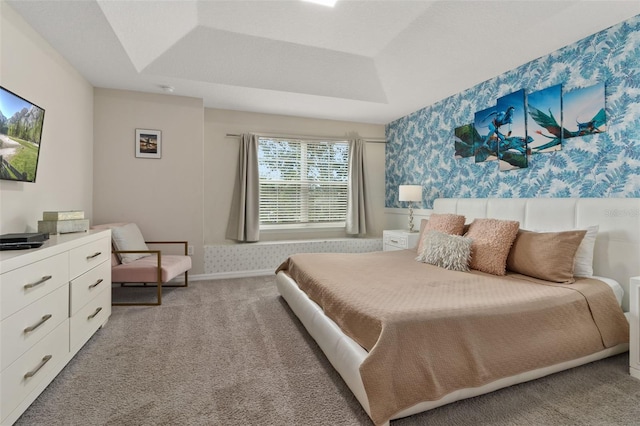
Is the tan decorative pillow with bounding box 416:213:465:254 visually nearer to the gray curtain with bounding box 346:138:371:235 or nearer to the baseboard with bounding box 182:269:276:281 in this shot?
the gray curtain with bounding box 346:138:371:235

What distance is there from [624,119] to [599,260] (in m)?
1.10

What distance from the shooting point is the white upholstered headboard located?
2.28 metres

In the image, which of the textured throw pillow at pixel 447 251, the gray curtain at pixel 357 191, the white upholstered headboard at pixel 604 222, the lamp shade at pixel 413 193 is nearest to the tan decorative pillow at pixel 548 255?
the white upholstered headboard at pixel 604 222

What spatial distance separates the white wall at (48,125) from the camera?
86.9 inches

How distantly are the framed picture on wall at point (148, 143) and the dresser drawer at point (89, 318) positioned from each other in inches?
74.1

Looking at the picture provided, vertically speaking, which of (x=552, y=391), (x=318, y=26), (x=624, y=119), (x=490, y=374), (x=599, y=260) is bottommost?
(x=552, y=391)

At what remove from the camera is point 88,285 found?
2316 mm

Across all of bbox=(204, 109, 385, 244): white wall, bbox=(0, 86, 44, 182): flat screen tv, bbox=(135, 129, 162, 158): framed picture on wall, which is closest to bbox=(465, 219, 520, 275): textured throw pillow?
bbox=(204, 109, 385, 244): white wall

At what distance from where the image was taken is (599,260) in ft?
8.10

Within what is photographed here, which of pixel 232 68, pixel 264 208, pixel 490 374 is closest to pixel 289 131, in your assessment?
pixel 264 208

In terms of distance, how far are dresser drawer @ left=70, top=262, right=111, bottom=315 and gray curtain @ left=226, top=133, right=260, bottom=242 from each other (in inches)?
79.0

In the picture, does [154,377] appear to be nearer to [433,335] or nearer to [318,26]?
[433,335]

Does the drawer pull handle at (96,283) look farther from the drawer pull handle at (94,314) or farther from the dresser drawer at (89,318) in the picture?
the drawer pull handle at (94,314)

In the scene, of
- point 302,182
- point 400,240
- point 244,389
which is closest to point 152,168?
point 302,182
